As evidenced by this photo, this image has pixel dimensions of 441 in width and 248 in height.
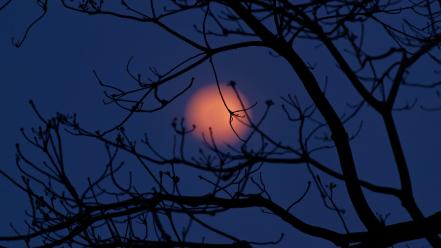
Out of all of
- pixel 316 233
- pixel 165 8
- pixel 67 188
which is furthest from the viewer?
pixel 165 8

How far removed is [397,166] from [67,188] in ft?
8.42

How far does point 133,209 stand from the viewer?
4336mm

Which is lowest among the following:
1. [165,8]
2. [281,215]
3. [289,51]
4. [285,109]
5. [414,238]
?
[414,238]

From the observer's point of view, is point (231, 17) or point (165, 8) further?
point (165, 8)

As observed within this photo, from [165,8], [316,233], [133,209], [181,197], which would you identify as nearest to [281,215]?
[316,233]

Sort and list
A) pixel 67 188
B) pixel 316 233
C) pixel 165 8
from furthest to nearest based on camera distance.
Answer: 1. pixel 165 8
2. pixel 316 233
3. pixel 67 188

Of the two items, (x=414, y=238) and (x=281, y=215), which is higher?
(x=281, y=215)

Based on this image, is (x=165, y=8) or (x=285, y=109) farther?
(x=165, y=8)

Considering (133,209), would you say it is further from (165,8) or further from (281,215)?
(165,8)

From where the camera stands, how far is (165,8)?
4668 mm

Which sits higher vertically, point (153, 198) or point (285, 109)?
point (285, 109)

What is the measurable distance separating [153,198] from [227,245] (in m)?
0.68

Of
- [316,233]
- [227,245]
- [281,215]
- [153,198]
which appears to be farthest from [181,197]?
[316,233]

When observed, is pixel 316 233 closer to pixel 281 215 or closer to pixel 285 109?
pixel 281 215
